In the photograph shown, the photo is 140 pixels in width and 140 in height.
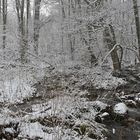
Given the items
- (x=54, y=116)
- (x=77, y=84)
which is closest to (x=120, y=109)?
(x=54, y=116)

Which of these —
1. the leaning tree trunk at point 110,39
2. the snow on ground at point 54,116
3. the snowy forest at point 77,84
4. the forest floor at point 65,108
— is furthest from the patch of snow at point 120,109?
the leaning tree trunk at point 110,39

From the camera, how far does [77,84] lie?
1273 centimetres

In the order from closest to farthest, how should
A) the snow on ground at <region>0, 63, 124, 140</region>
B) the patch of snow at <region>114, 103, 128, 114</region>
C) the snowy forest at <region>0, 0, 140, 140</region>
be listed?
1. the snow on ground at <region>0, 63, 124, 140</region>
2. the snowy forest at <region>0, 0, 140, 140</region>
3. the patch of snow at <region>114, 103, 128, 114</region>

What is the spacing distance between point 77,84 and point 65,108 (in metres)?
5.18

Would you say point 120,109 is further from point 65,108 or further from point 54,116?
point 54,116

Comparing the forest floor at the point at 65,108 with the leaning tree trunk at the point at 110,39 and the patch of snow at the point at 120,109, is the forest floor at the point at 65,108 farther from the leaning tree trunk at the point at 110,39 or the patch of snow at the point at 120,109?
the leaning tree trunk at the point at 110,39

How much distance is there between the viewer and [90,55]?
15.8 meters

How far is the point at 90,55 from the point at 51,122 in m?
9.37

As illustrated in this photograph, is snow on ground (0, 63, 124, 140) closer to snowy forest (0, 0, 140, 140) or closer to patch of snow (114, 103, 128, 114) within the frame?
snowy forest (0, 0, 140, 140)

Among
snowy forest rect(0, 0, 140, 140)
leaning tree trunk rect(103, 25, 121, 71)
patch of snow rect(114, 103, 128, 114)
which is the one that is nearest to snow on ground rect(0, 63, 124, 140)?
snowy forest rect(0, 0, 140, 140)

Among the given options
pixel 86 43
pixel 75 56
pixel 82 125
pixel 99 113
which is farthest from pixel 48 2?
pixel 82 125

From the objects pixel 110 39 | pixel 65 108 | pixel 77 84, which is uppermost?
pixel 110 39

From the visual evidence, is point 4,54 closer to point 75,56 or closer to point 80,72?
point 75,56

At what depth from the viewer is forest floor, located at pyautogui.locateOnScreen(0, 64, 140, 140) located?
632 cm
